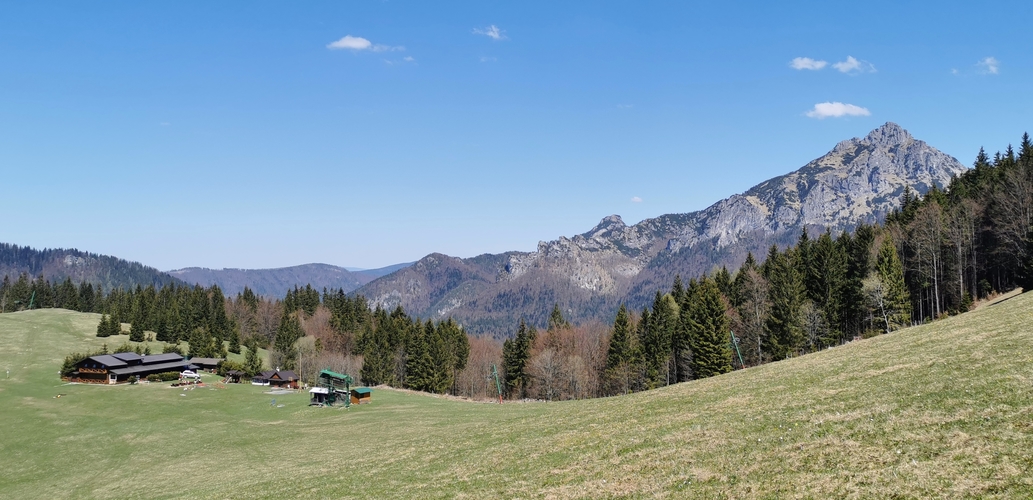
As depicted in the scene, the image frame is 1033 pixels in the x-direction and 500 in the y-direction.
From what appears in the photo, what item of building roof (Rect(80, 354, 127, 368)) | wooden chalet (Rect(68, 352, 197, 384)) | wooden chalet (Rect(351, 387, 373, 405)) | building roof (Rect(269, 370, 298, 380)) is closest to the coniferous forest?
building roof (Rect(269, 370, 298, 380))

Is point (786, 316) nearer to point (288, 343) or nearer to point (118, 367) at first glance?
point (288, 343)

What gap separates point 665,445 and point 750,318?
78485mm

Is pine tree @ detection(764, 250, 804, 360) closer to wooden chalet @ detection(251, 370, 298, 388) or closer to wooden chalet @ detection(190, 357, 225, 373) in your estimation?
wooden chalet @ detection(251, 370, 298, 388)

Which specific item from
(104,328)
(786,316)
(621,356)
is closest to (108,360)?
(104,328)

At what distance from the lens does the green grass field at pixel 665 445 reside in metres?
17.0

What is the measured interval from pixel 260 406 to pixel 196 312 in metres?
90.7

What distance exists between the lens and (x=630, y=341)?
344 ft

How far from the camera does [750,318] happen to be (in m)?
96.4

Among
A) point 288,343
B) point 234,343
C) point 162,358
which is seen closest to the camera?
point 162,358

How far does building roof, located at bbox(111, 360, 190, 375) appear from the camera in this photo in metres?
106

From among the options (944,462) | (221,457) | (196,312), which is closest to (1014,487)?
(944,462)

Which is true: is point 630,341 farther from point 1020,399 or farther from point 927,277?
point 1020,399

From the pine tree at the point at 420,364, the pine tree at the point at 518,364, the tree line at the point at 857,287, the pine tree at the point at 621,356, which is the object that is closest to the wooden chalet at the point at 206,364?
the pine tree at the point at 420,364

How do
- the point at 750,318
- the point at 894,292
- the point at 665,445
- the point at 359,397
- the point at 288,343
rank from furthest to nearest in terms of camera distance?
the point at 288,343 → the point at 750,318 → the point at 359,397 → the point at 894,292 → the point at 665,445
